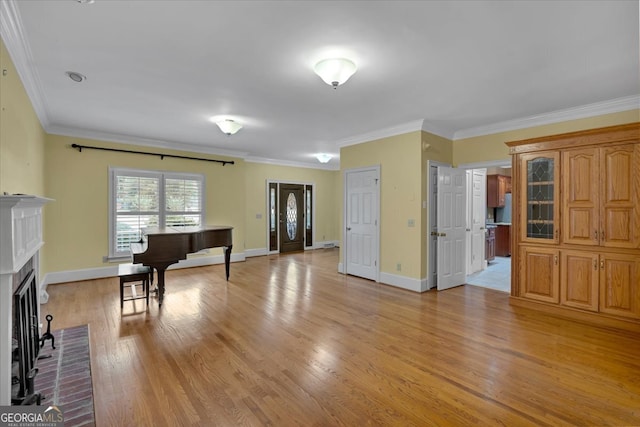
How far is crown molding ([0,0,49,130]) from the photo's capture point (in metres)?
2.02

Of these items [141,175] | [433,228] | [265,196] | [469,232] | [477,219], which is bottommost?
[469,232]

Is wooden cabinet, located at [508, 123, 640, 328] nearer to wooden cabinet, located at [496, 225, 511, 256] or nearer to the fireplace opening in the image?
wooden cabinet, located at [496, 225, 511, 256]

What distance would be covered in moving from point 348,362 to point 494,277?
4.41 m

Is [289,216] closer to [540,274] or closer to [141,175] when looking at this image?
[141,175]

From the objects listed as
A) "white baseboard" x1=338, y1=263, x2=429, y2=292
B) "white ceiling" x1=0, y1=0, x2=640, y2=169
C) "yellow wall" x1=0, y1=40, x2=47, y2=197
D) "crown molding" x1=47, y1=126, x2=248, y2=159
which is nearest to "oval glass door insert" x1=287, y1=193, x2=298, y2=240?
"crown molding" x1=47, y1=126, x2=248, y2=159

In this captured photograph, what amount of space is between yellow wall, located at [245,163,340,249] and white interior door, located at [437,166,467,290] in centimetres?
487

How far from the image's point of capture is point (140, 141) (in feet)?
19.1

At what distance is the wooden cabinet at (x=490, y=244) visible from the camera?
7.05 meters

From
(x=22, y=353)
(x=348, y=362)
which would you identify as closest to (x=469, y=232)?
(x=348, y=362)

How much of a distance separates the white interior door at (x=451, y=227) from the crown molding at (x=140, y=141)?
4654 mm

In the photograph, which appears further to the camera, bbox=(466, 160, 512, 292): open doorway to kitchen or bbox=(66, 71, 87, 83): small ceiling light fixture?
bbox=(466, 160, 512, 292): open doorway to kitchen

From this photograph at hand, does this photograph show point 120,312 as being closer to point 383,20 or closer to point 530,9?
point 383,20

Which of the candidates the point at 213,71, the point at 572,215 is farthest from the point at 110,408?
the point at 572,215

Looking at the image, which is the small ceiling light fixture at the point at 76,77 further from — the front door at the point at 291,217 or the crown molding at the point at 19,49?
the front door at the point at 291,217
